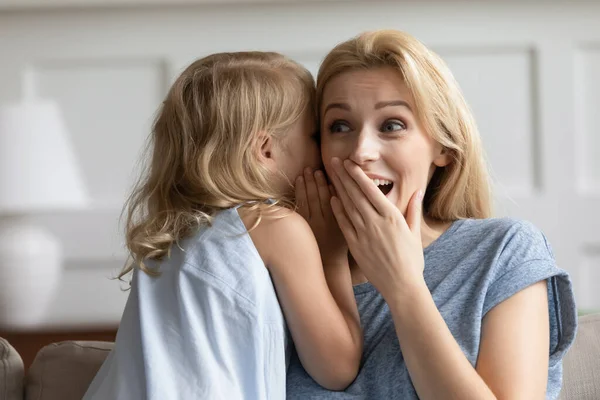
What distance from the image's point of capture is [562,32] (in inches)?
129

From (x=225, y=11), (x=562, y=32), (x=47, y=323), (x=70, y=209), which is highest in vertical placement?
(x=225, y=11)

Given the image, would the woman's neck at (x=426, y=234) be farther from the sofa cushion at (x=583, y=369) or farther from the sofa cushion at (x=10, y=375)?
the sofa cushion at (x=10, y=375)

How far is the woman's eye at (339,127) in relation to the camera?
150 centimetres

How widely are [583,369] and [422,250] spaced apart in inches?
17.7

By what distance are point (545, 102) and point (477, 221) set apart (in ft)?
6.18

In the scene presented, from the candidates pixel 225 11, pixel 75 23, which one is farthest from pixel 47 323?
pixel 225 11

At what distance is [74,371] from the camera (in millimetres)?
1689

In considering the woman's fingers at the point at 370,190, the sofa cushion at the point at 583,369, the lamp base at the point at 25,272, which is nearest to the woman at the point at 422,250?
the woman's fingers at the point at 370,190

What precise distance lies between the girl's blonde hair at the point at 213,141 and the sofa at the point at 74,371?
1.09 ft

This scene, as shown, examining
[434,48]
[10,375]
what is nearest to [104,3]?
[434,48]

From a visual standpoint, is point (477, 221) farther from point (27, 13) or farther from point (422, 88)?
point (27, 13)

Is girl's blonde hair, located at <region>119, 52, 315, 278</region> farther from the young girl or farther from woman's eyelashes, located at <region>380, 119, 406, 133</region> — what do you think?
woman's eyelashes, located at <region>380, 119, 406, 133</region>

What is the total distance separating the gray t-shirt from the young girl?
0.14ft

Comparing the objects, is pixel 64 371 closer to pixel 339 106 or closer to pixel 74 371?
pixel 74 371
